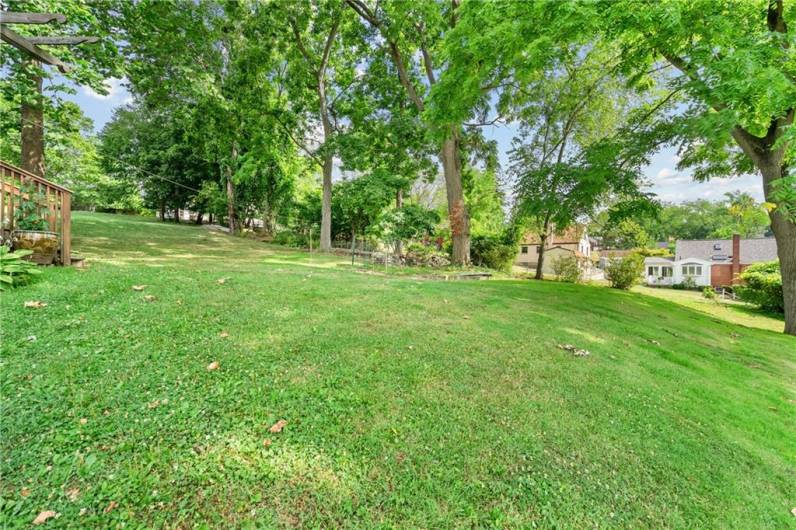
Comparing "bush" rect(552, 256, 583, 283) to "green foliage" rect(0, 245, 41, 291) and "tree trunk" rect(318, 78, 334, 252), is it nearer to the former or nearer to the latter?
"tree trunk" rect(318, 78, 334, 252)

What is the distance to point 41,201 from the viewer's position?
501 cm

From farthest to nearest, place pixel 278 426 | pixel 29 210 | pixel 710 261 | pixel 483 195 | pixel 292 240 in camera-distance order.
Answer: pixel 710 261 < pixel 292 240 < pixel 483 195 < pixel 29 210 < pixel 278 426

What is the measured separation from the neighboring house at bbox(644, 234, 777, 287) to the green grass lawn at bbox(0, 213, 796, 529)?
111ft

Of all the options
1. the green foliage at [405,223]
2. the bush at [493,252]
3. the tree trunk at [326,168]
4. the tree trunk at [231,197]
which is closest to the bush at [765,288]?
the bush at [493,252]

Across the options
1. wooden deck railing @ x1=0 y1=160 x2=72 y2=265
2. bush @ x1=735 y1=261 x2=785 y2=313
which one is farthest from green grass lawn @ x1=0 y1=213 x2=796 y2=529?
bush @ x1=735 y1=261 x2=785 y2=313

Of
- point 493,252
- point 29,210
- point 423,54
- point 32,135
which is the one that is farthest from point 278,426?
point 493,252

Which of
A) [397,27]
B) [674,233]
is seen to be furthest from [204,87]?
[674,233]

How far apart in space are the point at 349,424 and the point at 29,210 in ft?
20.3

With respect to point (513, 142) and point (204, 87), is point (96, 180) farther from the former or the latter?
point (513, 142)

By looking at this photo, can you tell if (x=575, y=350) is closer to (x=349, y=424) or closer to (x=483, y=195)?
(x=349, y=424)

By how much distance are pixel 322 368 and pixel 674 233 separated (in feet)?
260

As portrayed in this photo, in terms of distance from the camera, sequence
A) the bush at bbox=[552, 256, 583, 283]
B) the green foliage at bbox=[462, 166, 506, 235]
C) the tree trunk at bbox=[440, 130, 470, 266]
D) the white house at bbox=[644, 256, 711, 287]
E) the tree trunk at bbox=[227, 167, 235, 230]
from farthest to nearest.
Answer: the white house at bbox=[644, 256, 711, 287] → the tree trunk at bbox=[227, 167, 235, 230] → the green foliage at bbox=[462, 166, 506, 235] → the bush at bbox=[552, 256, 583, 283] → the tree trunk at bbox=[440, 130, 470, 266]

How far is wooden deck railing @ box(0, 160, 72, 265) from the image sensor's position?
182 inches

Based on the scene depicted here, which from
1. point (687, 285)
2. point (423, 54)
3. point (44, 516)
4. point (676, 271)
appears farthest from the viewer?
point (676, 271)
